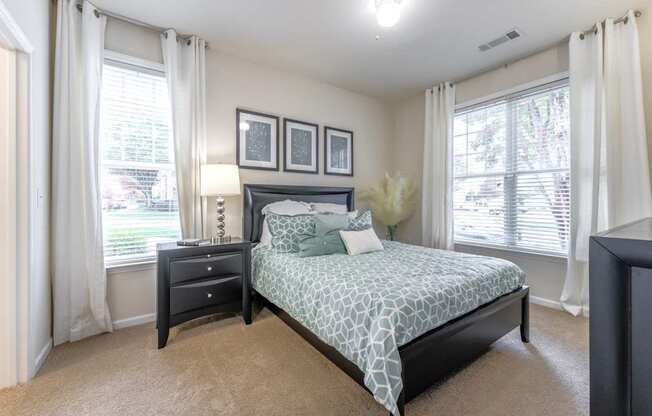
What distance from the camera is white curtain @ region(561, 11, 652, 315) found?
7.73 feet

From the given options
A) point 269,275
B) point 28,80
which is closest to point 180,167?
point 28,80

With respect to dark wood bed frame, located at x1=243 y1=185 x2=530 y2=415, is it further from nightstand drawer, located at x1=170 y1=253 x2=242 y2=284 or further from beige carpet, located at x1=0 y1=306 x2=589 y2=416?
nightstand drawer, located at x1=170 y1=253 x2=242 y2=284

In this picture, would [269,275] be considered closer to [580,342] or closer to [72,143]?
[72,143]

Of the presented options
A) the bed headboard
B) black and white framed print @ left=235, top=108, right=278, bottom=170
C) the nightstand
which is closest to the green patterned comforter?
the nightstand

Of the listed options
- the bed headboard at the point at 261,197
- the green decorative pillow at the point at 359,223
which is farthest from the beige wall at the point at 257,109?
the green decorative pillow at the point at 359,223

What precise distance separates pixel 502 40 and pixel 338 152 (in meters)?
2.14

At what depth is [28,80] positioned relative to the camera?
68.6 inches

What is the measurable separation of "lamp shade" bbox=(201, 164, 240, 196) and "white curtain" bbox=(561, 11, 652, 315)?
3335 mm

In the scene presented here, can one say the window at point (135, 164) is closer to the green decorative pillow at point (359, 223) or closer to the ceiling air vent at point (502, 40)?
the green decorative pillow at point (359, 223)

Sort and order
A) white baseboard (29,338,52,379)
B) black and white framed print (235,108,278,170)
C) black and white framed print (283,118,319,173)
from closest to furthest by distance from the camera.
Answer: white baseboard (29,338,52,379), black and white framed print (235,108,278,170), black and white framed print (283,118,319,173)

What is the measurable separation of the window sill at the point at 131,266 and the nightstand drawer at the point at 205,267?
63 cm

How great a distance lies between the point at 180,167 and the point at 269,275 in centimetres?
133

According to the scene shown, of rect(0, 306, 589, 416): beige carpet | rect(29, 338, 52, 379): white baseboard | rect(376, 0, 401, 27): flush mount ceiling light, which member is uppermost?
rect(376, 0, 401, 27): flush mount ceiling light

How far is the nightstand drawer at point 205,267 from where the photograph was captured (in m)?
2.19
